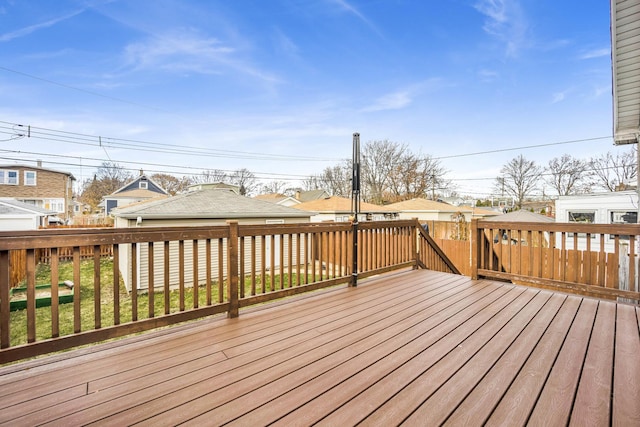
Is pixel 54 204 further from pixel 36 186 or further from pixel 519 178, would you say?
pixel 519 178

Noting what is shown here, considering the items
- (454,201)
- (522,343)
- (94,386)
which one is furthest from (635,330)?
(454,201)

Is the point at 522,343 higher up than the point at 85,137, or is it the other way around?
the point at 85,137

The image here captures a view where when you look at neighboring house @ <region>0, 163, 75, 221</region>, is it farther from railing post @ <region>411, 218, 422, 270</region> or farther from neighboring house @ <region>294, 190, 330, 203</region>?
railing post @ <region>411, 218, 422, 270</region>

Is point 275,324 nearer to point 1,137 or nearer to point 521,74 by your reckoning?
point 521,74

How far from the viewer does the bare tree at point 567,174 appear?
78.4 ft

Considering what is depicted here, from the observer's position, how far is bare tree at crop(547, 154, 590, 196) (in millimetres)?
23891

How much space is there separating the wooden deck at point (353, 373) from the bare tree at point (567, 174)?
28.3 metres

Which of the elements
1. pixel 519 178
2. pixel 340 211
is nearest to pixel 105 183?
pixel 340 211

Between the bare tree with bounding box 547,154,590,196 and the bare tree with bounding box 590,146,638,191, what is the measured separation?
93 cm

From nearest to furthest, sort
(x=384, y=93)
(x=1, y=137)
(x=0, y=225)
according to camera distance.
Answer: (x=0, y=225) < (x=384, y=93) < (x=1, y=137)

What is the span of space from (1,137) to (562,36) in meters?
26.2

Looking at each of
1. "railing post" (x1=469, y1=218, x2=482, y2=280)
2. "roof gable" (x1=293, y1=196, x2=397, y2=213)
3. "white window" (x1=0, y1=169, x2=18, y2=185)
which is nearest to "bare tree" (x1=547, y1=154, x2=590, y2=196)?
"roof gable" (x1=293, y1=196, x2=397, y2=213)

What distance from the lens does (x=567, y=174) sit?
25.0 m

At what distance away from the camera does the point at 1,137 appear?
15516 mm
